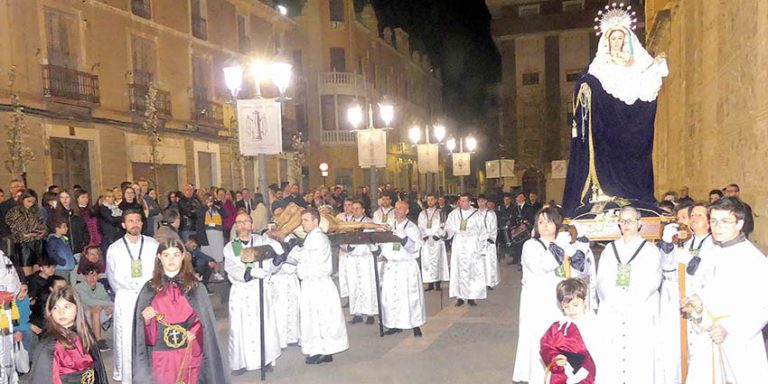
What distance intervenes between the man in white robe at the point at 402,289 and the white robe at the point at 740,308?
4915 mm

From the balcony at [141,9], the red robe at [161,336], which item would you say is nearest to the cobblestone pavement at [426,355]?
the red robe at [161,336]

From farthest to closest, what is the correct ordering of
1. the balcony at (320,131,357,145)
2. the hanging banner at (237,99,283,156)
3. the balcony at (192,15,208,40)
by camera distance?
the balcony at (320,131,357,145)
the balcony at (192,15,208,40)
the hanging banner at (237,99,283,156)

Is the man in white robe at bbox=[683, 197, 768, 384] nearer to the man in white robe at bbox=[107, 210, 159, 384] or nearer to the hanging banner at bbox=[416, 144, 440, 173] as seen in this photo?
the man in white robe at bbox=[107, 210, 159, 384]

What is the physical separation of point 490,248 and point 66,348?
9.41 m

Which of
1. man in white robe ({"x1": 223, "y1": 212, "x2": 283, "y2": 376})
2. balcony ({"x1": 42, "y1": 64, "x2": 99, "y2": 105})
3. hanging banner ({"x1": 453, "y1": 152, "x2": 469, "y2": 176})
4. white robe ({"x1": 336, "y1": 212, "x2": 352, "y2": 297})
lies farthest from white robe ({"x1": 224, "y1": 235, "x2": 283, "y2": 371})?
balcony ({"x1": 42, "y1": 64, "x2": 99, "y2": 105})

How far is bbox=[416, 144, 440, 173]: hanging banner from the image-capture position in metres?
15.9

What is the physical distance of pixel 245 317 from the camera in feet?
24.2

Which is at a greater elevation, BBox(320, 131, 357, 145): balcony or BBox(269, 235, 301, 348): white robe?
BBox(320, 131, 357, 145): balcony

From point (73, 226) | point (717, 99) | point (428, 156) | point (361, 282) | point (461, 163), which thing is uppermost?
point (717, 99)

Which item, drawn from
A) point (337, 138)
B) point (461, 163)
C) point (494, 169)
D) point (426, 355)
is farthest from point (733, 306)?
point (337, 138)

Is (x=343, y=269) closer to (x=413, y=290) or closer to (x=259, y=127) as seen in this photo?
(x=413, y=290)

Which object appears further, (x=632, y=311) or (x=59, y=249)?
(x=59, y=249)

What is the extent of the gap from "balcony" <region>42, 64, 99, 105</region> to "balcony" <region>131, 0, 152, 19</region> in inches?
141

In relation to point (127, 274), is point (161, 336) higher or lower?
lower
